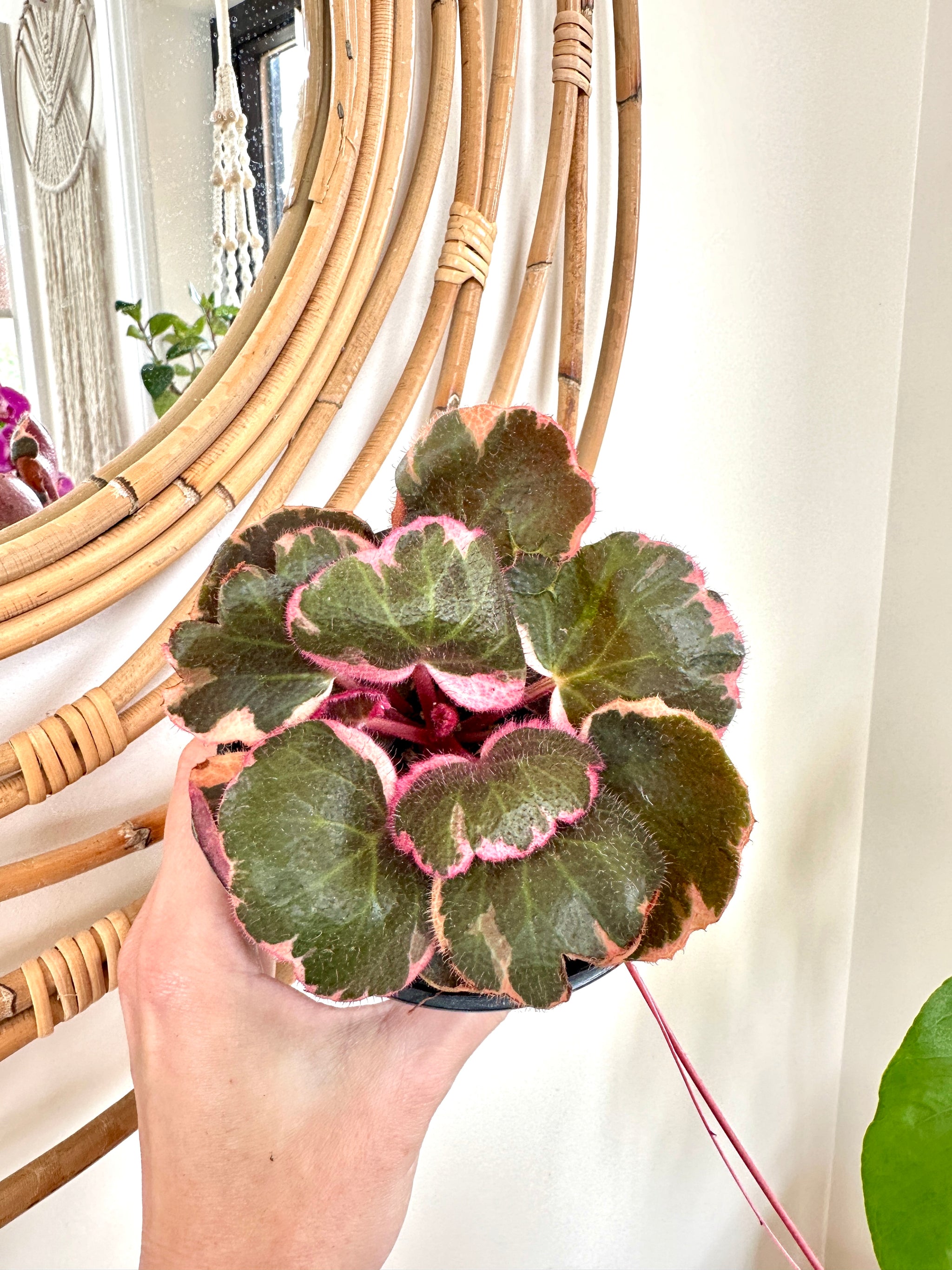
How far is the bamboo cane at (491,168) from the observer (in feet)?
1.59

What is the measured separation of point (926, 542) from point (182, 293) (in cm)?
75

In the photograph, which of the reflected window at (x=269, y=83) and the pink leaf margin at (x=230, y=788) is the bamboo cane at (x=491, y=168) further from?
the pink leaf margin at (x=230, y=788)

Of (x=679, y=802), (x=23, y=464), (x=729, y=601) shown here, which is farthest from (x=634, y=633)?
(x=729, y=601)

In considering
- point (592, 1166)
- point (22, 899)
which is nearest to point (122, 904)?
point (22, 899)

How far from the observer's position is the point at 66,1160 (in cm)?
42

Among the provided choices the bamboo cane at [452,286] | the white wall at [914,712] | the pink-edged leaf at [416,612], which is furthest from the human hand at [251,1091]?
the white wall at [914,712]

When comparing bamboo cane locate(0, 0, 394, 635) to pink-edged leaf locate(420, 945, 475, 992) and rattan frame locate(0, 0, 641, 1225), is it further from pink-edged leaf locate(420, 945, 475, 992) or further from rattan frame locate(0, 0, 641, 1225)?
pink-edged leaf locate(420, 945, 475, 992)

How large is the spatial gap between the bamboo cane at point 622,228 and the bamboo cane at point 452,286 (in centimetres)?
11

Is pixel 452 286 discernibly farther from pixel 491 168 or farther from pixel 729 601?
pixel 729 601

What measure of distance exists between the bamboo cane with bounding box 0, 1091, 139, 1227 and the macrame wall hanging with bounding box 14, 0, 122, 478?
12.4 inches

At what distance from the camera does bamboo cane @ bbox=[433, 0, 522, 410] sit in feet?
1.59

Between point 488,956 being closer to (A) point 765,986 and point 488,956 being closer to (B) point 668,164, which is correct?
(B) point 668,164

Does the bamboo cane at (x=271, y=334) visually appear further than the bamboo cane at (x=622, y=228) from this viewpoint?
No

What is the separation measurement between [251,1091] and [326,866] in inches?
5.4
